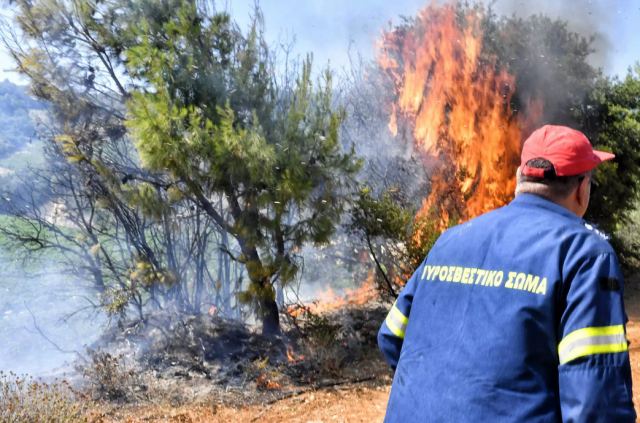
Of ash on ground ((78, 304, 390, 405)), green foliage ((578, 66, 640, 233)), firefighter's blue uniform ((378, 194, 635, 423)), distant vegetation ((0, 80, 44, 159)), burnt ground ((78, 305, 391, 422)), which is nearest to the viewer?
firefighter's blue uniform ((378, 194, 635, 423))

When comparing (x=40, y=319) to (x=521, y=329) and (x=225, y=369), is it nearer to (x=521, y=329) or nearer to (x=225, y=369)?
(x=225, y=369)

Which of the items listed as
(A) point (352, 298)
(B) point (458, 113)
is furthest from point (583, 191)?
(A) point (352, 298)

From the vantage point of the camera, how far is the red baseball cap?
1.78 metres

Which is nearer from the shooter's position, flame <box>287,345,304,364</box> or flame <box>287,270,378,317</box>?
flame <box>287,345,304,364</box>

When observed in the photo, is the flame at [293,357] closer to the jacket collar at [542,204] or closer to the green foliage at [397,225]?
the green foliage at [397,225]

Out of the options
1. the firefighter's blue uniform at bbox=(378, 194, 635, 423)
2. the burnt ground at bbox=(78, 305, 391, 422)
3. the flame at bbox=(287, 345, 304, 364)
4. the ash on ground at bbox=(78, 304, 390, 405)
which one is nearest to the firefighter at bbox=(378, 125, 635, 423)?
the firefighter's blue uniform at bbox=(378, 194, 635, 423)

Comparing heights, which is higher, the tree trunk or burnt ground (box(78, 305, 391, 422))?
the tree trunk

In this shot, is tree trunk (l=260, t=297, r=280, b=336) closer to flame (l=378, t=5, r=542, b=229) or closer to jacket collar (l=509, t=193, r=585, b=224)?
flame (l=378, t=5, r=542, b=229)

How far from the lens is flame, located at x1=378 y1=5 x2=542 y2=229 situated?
9.61 m

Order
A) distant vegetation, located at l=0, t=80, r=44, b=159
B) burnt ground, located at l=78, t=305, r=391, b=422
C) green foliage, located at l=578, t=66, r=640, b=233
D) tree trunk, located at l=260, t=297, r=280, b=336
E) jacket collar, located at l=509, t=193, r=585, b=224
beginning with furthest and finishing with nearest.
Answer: distant vegetation, located at l=0, t=80, r=44, b=159
green foliage, located at l=578, t=66, r=640, b=233
tree trunk, located at l=260, t=297, r=280, b=336
burnt ground, located at l=78, t=305, r=391, b=422
jacket collar, located at l=509, t=193, r=585, b=224

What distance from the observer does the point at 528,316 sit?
5.25 feet

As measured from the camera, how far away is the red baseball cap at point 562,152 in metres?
1.78

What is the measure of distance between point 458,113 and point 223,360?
618cm

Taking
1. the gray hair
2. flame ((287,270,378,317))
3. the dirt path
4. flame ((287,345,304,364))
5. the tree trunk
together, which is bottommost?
the dirt path
